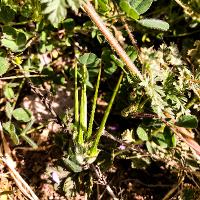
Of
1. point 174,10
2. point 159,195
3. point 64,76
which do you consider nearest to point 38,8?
point 64,76

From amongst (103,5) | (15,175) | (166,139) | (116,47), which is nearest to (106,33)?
(116,47)

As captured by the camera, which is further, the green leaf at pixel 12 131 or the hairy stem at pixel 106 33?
the green leaf at pixel 12 131

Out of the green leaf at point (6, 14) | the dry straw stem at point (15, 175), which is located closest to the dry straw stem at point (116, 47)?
the green leaf at point (6, 14)

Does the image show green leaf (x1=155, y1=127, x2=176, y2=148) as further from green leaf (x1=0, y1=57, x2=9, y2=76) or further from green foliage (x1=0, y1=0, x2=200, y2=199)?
green leaf (x1=0, y1=57, x2=9, y2=76)

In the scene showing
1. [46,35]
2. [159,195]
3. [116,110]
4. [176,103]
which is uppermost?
[46,35]

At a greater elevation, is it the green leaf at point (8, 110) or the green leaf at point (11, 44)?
the green leaf at point (11, 44)

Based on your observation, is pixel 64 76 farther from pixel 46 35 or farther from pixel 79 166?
pixel 79 166

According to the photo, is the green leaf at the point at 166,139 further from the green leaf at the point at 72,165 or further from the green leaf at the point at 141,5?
the green leaf at the point at 141,5

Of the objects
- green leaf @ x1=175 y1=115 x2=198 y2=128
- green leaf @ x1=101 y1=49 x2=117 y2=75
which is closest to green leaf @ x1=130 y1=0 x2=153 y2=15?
green leaf @ x1=101 y1=49 x2=117 y2=75
